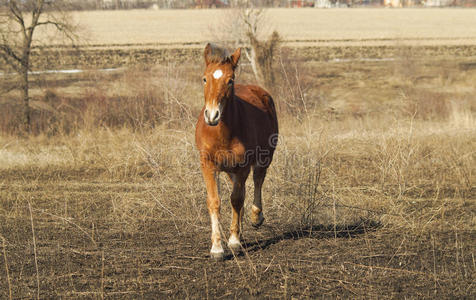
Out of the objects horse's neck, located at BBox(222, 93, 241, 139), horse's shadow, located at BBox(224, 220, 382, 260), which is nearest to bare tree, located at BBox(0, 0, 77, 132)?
horse's shadow, located at BBox(224, 220, 382, 260)

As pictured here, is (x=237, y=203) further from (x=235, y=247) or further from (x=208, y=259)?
(x=208, y=259)

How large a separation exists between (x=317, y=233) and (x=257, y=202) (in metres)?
0.98

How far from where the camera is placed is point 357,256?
267 inches

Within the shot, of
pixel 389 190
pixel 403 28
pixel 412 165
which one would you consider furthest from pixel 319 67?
pixel 403 28

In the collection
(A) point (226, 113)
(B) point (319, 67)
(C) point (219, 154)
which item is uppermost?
(A) point (226, 113)

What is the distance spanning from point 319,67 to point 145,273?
3138 cm

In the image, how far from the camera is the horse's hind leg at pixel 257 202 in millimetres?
7915

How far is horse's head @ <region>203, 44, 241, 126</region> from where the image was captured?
5.90 meters

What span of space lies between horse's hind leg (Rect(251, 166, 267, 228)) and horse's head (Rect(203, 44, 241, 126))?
1.83m

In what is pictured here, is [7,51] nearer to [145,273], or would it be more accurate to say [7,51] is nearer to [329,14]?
[145,273]

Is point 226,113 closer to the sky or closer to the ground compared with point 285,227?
closer to the sky

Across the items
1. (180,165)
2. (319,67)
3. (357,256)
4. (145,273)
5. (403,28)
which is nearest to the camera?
(145,273)

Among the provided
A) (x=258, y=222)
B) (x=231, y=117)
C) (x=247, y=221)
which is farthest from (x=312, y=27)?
(x=231, y=117)

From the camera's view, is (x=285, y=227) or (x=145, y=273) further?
(x=285, y=227)
